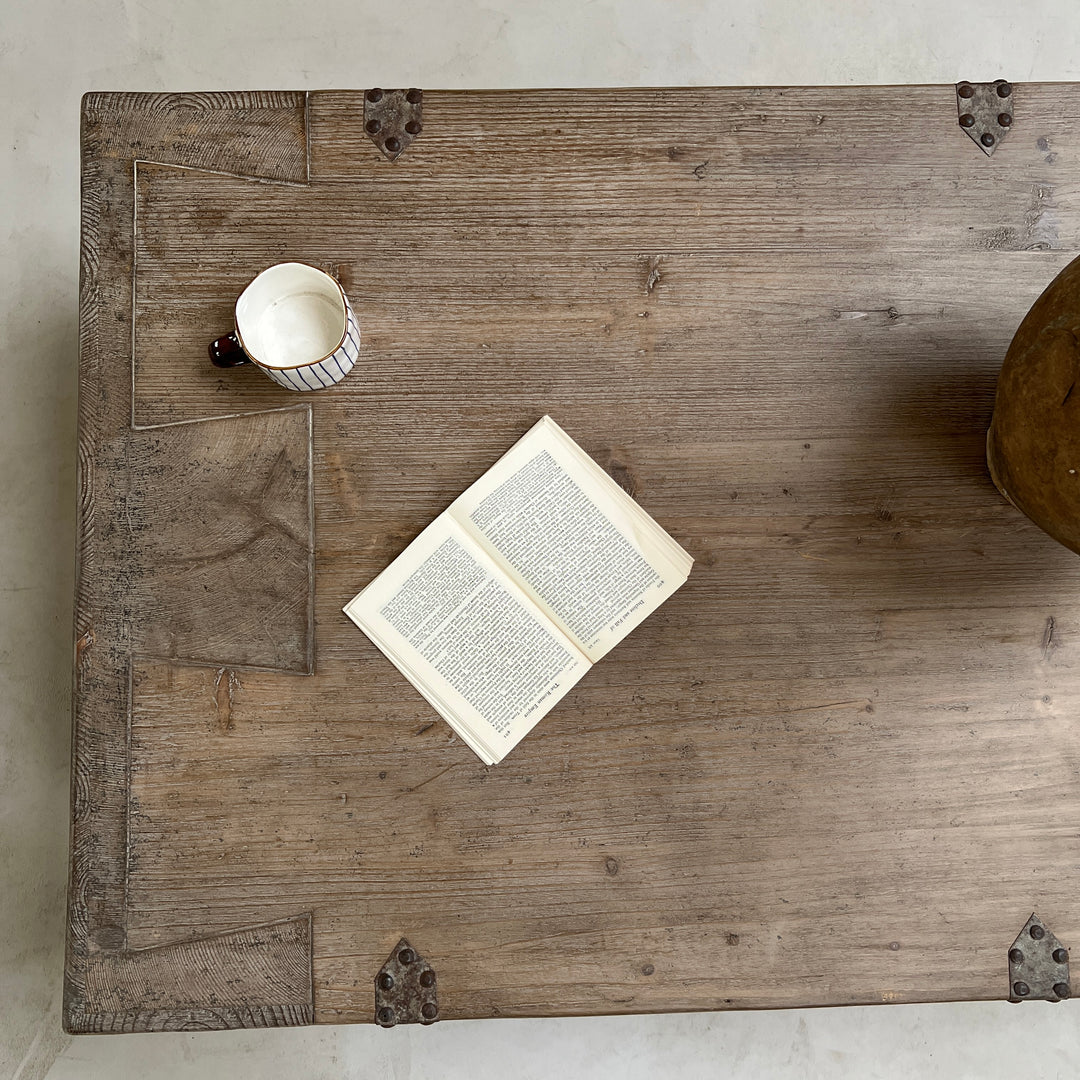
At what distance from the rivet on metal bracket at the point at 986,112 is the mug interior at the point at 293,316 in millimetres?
755

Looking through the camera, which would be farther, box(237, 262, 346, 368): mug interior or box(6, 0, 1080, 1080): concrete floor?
box(6, 0, 1080, 1080): concrete floor

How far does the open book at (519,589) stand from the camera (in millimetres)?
927

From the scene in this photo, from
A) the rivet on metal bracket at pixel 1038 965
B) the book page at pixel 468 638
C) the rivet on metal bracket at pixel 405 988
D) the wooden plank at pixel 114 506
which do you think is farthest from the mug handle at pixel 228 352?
the rivet on metal bracket at pixel 1038 965

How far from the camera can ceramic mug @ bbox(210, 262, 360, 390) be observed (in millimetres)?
904

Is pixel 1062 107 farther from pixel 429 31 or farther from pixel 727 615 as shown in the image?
pixel 429 31

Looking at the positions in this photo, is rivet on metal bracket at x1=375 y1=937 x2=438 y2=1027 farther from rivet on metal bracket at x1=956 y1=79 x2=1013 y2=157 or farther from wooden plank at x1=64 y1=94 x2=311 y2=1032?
rivet on metal bracket at x1=956 y1=79 x2=1013 y2=157

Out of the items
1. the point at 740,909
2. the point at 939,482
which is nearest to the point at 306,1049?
the point at 740,909

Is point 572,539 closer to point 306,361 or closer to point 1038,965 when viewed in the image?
point 306,361

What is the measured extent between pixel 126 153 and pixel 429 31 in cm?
76

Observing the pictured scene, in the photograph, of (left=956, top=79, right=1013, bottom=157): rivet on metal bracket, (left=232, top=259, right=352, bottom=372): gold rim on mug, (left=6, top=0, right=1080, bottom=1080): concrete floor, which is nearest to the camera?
(left=232, top=259, right=352, bottom=372): gold rim on mug

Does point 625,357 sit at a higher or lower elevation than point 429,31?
lower

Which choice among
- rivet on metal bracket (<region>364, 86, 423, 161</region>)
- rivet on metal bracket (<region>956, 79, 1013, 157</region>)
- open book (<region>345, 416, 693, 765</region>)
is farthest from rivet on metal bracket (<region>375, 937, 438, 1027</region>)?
rivet on metal bracket (<region>956, 79, 1013, 157</region>)

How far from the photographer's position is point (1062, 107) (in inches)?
39.2

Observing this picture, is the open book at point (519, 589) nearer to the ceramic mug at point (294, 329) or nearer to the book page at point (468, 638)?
the book page at point (468, 638)
